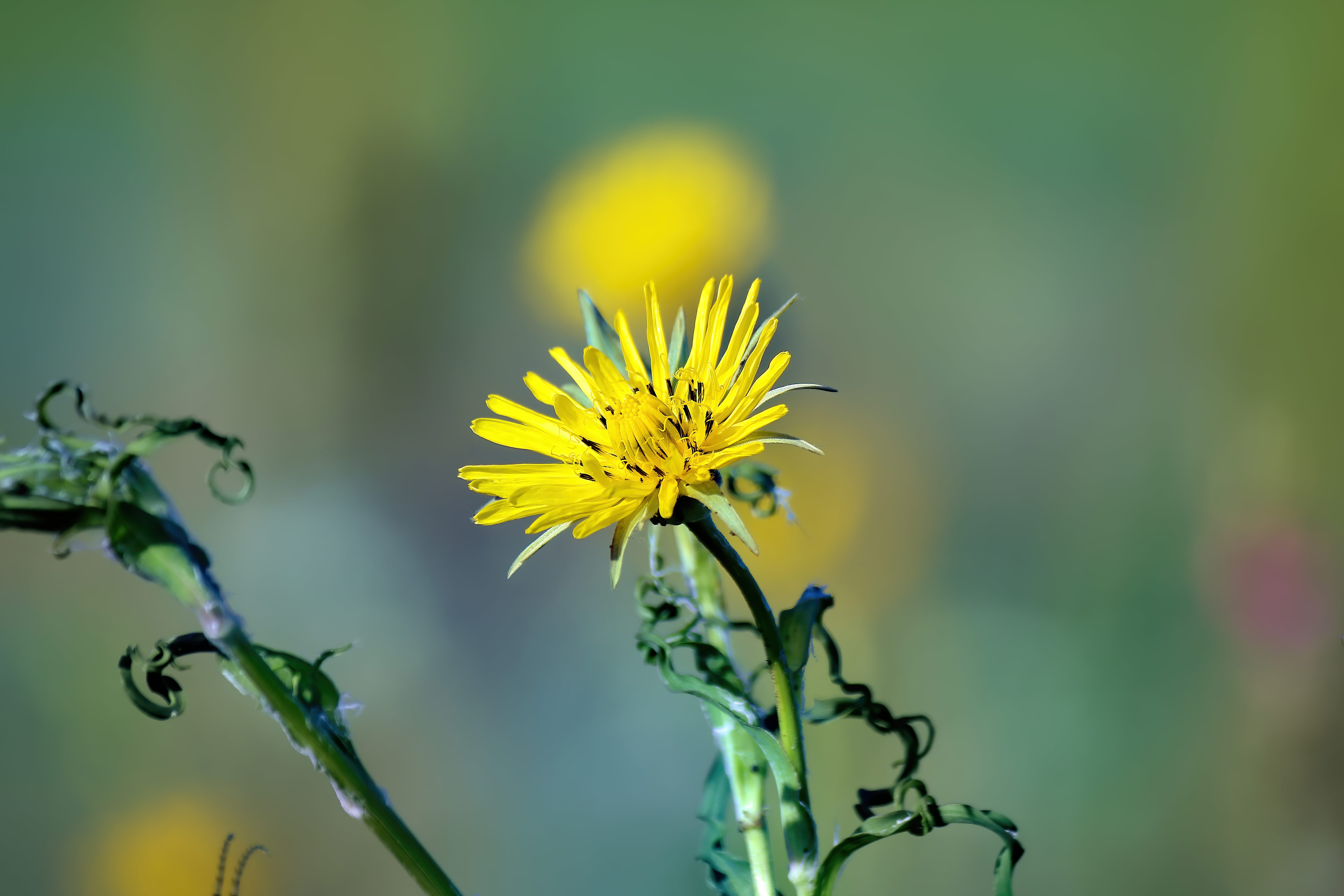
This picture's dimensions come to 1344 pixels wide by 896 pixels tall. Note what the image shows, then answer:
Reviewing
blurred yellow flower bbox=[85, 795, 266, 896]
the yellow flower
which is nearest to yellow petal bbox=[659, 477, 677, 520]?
the yellow flower

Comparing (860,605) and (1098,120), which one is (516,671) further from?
(1098,120)

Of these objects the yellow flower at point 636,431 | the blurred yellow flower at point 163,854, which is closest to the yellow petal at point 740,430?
the yellow flower at point 636,431

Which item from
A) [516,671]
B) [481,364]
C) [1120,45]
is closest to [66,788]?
[516,671]

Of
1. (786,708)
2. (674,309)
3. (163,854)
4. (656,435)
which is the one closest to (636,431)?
(656,435)

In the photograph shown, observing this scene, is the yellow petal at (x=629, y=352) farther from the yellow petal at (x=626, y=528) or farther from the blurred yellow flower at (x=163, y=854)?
the blurred yellow flower at (x=163, y=854)

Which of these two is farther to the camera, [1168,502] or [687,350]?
[1168,502]
